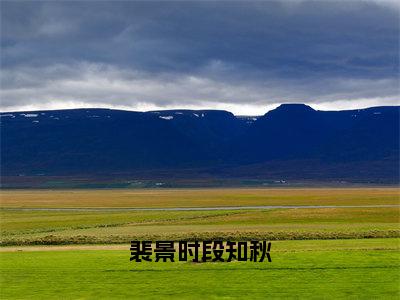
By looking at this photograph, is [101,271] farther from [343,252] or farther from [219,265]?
[343,252]

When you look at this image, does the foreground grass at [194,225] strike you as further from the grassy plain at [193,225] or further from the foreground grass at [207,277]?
the foreground grass at [207,277]

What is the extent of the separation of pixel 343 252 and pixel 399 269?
266 inches

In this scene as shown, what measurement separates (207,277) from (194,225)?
36982mm

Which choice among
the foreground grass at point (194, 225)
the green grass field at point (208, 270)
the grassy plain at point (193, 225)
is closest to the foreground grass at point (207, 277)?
the green grass field at point (208, 270)

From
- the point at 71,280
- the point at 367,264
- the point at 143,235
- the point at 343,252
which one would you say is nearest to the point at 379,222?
the point at 143,235

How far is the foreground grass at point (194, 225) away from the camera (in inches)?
2029

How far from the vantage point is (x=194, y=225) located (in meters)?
66.9

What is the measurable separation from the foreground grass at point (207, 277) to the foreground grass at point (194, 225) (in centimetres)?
1242

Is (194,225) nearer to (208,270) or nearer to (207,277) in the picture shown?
(208,270)

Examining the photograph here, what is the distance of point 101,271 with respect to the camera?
31.8 meters

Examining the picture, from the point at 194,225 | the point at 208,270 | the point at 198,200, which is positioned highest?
the point at 208,270

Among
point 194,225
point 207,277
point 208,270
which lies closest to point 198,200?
point 194,225

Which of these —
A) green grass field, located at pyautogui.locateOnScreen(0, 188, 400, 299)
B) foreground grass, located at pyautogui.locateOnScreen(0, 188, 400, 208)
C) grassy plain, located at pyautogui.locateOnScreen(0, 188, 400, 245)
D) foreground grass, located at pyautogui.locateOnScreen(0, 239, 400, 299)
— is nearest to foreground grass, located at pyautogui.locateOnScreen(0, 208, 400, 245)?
grassy plain, located at pyautogui.locateOnScreen(0, 188, 400, 245)

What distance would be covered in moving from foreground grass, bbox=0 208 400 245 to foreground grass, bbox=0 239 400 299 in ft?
40.8
